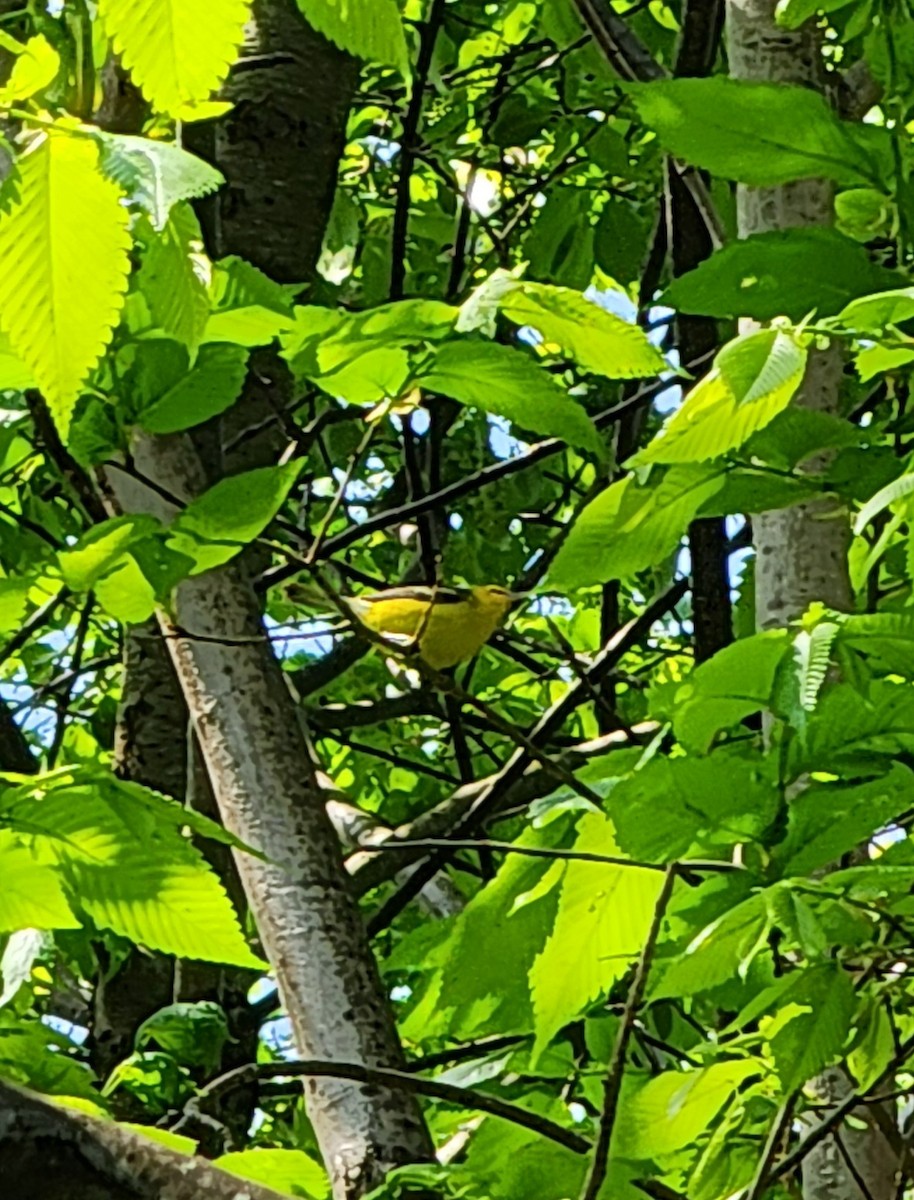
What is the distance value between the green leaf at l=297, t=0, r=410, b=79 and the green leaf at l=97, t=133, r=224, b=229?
76 millimetres

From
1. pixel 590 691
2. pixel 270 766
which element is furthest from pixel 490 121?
pixel 270 766

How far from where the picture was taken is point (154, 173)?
0.57 metres

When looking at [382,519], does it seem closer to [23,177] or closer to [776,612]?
[776,612]

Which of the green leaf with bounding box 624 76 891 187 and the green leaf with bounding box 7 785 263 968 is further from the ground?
the green leaf with bounding box 624 76 891 187

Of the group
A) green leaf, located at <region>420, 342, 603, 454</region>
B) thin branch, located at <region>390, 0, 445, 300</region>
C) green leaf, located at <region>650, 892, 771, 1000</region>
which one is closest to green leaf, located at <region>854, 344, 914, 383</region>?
green leaf, located at <region>420, 342, 603, 454</region>

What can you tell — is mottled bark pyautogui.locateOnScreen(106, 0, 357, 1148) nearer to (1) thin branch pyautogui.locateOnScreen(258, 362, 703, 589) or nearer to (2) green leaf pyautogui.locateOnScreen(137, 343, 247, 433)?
(1) thin branch pyautogui.locateOnScreen(258, 362, 703, 589)

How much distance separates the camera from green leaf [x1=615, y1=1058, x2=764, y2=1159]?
924mm

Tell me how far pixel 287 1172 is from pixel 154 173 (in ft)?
2.53

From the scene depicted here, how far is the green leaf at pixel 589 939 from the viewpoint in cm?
88

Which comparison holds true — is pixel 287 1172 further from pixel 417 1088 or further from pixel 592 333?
pixel 592 333

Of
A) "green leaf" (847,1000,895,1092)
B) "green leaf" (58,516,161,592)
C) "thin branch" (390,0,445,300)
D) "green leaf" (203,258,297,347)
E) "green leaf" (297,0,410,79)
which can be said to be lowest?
"green leaf" (847,1000,895,1092)

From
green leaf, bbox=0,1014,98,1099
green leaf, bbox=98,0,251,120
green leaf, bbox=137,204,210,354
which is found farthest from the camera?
green leaf, bbox=0,1014,98,1099

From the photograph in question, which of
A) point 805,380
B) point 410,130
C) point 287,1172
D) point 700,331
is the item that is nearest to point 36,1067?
point 287,1172

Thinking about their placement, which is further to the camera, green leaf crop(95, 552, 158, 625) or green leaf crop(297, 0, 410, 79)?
green leaf crop(95, 552, 158, 625)
